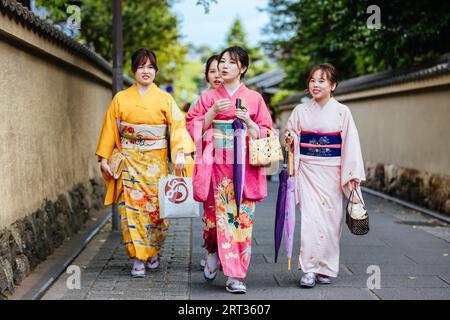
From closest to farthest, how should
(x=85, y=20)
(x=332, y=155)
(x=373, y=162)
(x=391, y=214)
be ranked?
(x=332, y=155) → (x=391, y=214) → (x=373, y=162) → (x=85, y=20)

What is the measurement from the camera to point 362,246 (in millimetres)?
8422

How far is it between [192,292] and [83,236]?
3.14 metres

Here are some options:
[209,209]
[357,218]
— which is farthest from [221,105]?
[357,218]

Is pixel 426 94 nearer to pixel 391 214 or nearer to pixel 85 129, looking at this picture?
pixel 391 214

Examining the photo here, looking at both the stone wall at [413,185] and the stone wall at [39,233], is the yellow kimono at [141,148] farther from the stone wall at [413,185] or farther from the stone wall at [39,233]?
the stone wall at [413,185]

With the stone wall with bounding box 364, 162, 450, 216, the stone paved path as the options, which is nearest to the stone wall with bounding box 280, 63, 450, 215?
the stone wall with bounding box 364, 162, 450, 216

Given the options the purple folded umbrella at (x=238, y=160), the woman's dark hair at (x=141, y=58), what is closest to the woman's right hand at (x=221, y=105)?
the purple folded umbrella at (x=238, y=160)

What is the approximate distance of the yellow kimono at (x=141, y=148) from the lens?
6.79m

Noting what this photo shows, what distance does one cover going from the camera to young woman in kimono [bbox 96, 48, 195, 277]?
6793 millimetres

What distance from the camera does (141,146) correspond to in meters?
6.85

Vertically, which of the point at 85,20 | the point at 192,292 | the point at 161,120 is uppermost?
the point at 85,20

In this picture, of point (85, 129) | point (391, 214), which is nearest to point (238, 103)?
point (85, 129)

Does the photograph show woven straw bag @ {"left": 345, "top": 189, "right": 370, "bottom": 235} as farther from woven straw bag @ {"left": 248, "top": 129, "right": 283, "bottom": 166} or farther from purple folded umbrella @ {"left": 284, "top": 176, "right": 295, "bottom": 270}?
woven straw bag @ {"left": 248, "top": 129, "right": 283, "bottom": 166}

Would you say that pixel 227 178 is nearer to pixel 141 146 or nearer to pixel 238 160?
pixel 238 160
